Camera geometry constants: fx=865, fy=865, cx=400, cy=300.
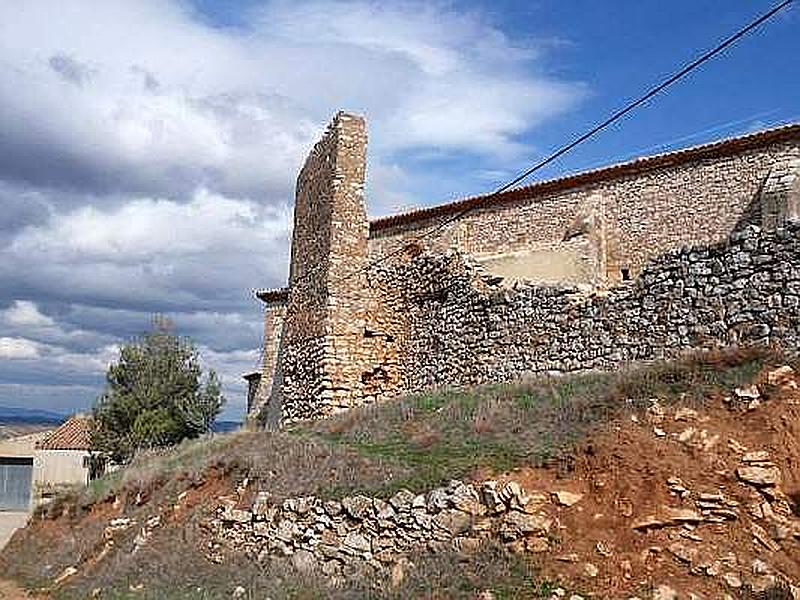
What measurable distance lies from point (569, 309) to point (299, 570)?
6605mm

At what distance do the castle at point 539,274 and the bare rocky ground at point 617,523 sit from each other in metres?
2.39

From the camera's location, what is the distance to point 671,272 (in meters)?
13.2

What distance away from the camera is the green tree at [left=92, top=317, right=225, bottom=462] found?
3077cm

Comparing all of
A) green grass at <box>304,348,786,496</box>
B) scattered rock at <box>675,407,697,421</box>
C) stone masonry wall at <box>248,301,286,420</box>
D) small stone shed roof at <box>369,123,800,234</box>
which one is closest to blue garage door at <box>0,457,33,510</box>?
stone masonry wall at <box>248,301,286,420</box>

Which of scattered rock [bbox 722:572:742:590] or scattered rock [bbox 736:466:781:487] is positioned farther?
scattered rock [bbox 736:466:781:487]

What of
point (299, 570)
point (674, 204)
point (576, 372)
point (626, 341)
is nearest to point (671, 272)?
point (626, 341)

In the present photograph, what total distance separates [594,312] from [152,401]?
2151cm

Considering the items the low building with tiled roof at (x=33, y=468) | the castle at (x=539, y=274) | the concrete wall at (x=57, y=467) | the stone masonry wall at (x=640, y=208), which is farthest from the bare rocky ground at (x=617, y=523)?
the low building with tiled roof at (x=33, y=468)

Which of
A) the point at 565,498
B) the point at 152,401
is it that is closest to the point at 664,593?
the point at 565,498

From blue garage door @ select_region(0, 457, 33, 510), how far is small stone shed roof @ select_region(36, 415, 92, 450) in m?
0.99

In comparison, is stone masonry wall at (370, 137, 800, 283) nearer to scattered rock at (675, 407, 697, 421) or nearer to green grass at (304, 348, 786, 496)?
green grass at (304, 348, 786, 496)

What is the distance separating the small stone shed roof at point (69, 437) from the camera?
36.5 meters

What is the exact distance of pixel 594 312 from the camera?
46.8 feet

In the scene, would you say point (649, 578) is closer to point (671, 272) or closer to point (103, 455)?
point (671, 272)
